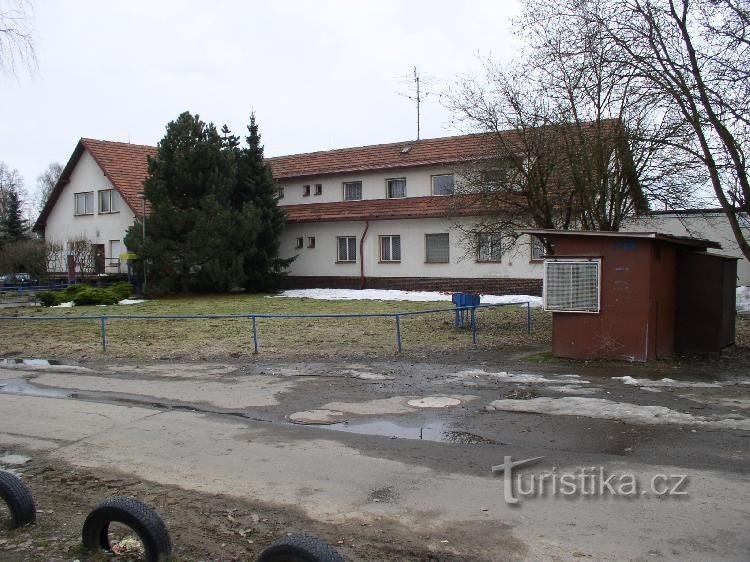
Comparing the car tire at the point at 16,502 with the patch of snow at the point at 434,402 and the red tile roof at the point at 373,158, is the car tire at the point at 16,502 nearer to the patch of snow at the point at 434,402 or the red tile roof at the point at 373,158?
the patch of snow at the point at 434,402

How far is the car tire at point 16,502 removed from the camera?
5027 millimetres

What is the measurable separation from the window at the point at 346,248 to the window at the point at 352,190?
7.45 feet

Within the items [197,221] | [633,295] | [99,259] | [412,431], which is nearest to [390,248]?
[197,221]

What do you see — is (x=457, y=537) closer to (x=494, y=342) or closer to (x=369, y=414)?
(x=369, y=414)

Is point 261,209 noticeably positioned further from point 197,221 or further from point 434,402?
point 434,402

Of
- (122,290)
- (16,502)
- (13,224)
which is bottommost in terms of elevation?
(16,502)

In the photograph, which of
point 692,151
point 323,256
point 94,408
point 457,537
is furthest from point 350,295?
point 457,537

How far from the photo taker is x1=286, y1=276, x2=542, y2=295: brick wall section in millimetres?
28359

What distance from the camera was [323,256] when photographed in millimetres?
34625

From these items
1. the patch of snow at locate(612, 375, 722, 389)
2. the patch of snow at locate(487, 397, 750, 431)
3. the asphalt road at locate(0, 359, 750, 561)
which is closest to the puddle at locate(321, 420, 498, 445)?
the asphalt road at locate(0, 359, 750, 561)

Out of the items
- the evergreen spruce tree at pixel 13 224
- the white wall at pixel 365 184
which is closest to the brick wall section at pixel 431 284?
the white wall at pixel 365 184

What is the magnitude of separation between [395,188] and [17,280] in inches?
810

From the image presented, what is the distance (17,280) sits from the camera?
3653cm

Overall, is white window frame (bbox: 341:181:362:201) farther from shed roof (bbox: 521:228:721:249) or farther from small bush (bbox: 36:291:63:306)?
shed roof (bbox: 521:228:721:249)
